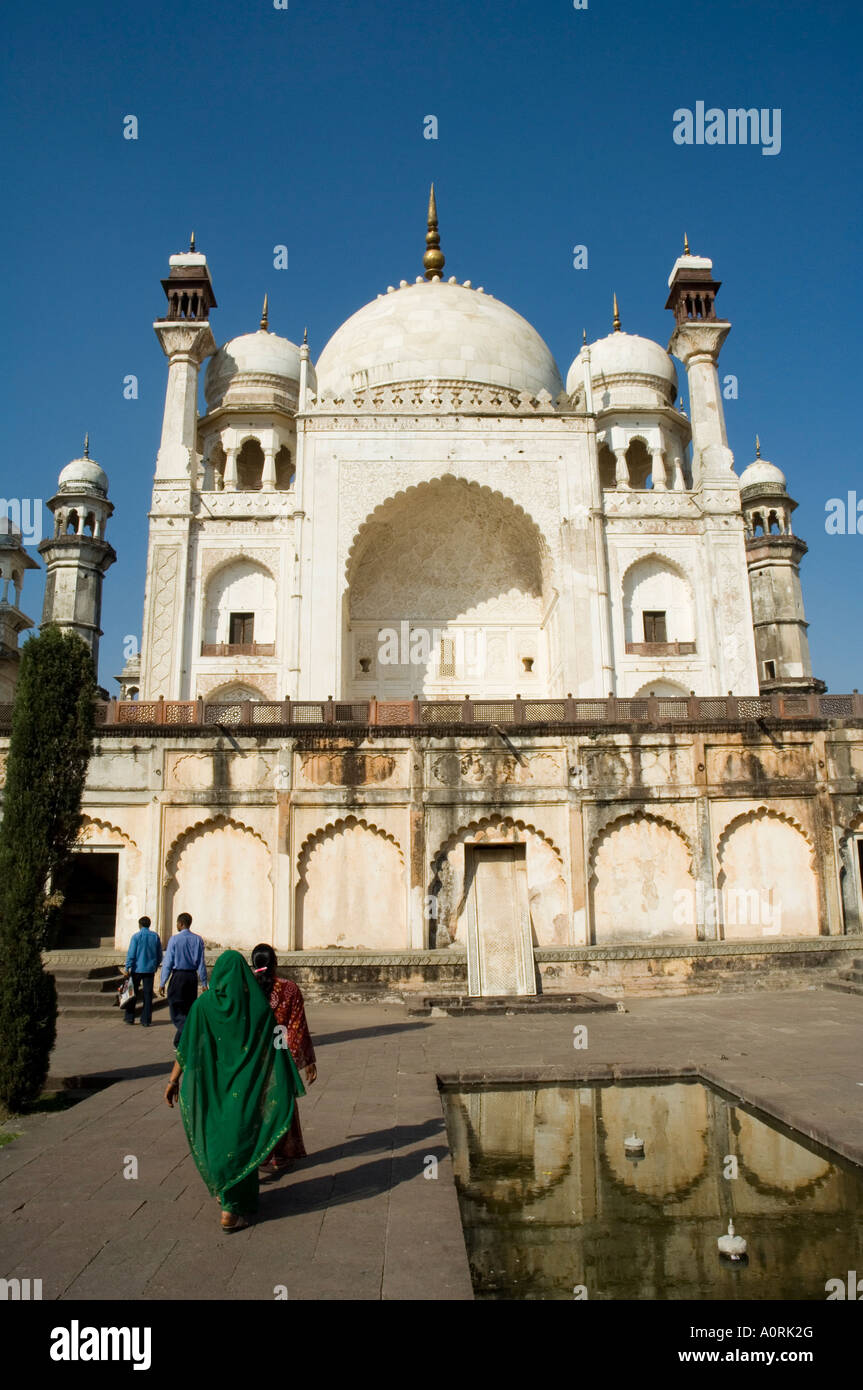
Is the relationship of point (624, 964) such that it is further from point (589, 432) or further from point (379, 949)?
point (589, 432)

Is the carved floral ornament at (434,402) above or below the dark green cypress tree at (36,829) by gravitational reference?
above

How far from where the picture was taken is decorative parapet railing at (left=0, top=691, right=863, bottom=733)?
51.9 feet

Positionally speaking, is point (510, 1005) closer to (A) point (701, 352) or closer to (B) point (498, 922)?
(B) point (498, 922)

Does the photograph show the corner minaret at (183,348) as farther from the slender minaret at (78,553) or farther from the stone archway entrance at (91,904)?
the stone archway entrance at (91,904)

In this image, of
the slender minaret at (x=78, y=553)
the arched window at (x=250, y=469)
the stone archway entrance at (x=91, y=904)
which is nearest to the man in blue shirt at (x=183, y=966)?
the stone archway entrance at (x=91, y=904)

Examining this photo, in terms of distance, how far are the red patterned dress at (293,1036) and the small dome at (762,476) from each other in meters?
33.7

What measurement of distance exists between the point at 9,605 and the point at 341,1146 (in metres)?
30.7

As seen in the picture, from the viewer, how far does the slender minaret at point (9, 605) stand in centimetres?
3203

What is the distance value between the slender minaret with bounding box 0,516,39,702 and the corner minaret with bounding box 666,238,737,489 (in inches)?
930

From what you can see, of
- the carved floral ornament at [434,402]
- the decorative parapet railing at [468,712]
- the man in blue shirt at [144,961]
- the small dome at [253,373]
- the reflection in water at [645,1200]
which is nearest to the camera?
the reflection in water at [645,1200]

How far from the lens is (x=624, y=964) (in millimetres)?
14438
